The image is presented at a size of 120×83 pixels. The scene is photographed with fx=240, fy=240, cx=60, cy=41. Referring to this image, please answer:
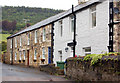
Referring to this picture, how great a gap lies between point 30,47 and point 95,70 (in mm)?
21344

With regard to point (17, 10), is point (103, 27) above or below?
below

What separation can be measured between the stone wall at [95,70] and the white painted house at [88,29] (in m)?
2.79

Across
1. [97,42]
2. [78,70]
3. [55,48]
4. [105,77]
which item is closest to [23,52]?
[55,48]

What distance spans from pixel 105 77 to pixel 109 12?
590 cm

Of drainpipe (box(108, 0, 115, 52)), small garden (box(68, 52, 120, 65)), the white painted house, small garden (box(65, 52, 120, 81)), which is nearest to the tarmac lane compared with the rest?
small garden (box(65, 52, 120, 81))

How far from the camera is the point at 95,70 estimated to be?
11.6 meters

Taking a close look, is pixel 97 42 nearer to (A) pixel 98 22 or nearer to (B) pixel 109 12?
(A) pixel 98 22

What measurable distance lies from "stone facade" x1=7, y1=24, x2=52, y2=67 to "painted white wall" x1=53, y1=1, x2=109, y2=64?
4.47m

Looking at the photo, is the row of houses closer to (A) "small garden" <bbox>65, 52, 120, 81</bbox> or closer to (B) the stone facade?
(B) the stone facade

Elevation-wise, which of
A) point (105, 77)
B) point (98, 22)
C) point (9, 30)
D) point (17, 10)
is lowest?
point (105, 77)

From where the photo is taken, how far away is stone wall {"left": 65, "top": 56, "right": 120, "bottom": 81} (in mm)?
9827

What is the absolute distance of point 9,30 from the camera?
91.2 m

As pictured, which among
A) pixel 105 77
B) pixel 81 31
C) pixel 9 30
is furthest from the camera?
pixel 9 30

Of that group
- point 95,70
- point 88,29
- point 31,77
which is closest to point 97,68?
point 95,70
